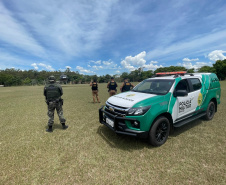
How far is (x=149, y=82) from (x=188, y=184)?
3.06 metres

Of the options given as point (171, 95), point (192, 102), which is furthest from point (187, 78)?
point (171, 95)

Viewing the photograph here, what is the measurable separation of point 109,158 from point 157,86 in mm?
2573

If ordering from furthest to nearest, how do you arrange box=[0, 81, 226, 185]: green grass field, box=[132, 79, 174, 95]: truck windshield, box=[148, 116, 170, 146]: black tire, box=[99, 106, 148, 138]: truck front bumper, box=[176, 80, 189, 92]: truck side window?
box=[176, 80, 189, 92]: truck side window
box=[132, 79, 174, 95]: truck windshield
box=[148, 116, 170, 146]: black tire
box=[99, 106, 148, 138]: truck front bumper
box=[0, 81, 226, 185]: green grass field

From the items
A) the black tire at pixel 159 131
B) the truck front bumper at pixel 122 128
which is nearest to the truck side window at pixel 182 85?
the black tire at pixel 159 131

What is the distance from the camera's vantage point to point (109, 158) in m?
2.75

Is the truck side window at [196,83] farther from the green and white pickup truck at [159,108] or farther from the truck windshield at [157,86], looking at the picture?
the truck windshield at [157,86]

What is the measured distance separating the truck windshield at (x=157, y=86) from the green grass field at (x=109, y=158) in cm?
144

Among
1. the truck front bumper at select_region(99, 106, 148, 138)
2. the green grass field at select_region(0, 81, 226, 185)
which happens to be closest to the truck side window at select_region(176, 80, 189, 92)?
the green grass field at select_region(0, 81, 226, 185)

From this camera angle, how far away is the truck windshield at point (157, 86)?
3.53 meters

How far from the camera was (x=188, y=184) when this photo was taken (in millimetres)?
2055

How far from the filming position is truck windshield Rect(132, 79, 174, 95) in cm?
353

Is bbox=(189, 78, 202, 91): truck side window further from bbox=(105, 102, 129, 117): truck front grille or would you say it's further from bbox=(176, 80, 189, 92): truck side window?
bbox=(105, 102, 129, 117): truck front grille

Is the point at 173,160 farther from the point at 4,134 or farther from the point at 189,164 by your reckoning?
the point at 4,134

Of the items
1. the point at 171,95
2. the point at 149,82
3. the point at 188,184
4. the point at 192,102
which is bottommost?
the point at 188,184
